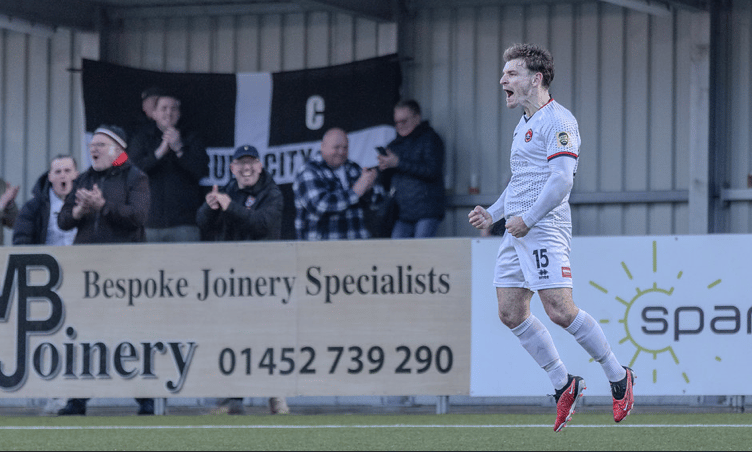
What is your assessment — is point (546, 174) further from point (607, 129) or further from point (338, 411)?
point (607, 129)

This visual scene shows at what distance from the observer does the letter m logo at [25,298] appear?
977cm

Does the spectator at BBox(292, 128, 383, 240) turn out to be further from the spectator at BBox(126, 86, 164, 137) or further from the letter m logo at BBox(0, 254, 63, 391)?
Result: the letter m logo at BBox(0, 254, 63, 391)

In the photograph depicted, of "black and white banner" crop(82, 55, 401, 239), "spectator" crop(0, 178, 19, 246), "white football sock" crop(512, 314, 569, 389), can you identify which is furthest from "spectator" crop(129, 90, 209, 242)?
"white football sock" crop(512, 314, 569, 389)

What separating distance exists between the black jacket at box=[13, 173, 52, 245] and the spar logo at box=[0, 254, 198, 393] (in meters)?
1.67

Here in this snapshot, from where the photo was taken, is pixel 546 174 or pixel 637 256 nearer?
pixel 546 174

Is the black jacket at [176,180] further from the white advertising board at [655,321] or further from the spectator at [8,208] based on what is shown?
the white advertising board at [655,321]

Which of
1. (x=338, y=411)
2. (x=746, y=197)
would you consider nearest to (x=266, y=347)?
(x=338, y=411)

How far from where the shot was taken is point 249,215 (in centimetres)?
1099

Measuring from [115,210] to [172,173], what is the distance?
3.83 metres

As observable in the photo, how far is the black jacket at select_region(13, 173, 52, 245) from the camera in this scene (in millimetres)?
11516

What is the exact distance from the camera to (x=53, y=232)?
1162cm

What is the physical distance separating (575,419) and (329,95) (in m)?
6.38

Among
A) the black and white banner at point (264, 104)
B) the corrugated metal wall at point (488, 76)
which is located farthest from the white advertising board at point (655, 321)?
the black and white banner at point (264, 104)

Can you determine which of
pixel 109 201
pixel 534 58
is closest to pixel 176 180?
pixel 109 201
